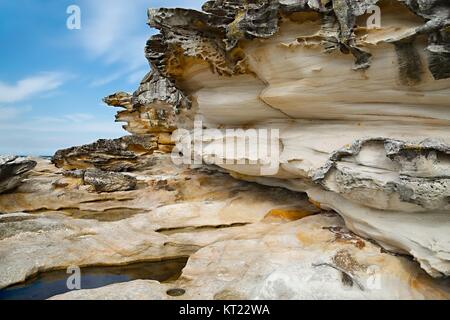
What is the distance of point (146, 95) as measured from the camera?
23734 mm

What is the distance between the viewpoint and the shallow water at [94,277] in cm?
848

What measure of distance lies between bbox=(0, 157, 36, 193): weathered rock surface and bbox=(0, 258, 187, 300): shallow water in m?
11.1

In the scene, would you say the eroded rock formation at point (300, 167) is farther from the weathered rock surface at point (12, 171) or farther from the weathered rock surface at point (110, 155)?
the weathered rock surface at point (110, 155)

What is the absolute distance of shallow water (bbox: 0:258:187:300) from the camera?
8.48 meters

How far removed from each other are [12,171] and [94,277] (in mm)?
12528

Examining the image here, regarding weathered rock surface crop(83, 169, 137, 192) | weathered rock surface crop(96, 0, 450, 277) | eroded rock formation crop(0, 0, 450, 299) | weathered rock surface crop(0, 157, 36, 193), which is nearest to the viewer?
eroded rock formation crop(0, 0, 450, 299)

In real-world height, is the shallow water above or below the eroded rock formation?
below


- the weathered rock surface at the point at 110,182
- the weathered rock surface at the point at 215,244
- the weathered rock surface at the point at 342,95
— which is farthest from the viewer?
the weathered rock surface at the point at 110,182

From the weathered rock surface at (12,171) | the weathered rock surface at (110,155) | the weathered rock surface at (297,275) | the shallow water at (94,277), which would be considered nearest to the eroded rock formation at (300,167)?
the weathered rock surface at (297,275)

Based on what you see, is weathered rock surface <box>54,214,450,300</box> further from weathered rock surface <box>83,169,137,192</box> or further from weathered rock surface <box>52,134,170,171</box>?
weathered rock surface <box>52,134,170,171</box>

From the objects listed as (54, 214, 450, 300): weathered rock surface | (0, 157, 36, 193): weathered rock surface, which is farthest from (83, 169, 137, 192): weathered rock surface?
(54, 214, 450, 300): weathered rock surface

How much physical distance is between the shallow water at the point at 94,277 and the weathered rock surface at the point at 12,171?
1115cm
